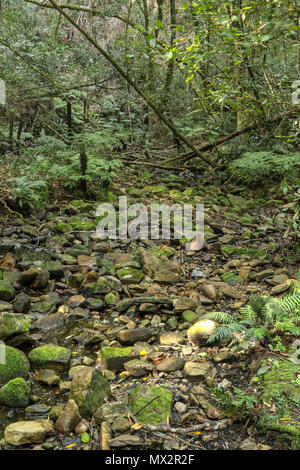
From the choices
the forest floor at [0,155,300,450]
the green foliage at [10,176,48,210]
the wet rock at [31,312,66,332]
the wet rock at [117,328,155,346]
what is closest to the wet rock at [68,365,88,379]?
the forest floor at [0,155,300,450]

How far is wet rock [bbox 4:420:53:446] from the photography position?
1.90 m

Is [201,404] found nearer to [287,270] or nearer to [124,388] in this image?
[124,388]

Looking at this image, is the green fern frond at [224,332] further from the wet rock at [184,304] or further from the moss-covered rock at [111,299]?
the moss-covered rock at [111,299]

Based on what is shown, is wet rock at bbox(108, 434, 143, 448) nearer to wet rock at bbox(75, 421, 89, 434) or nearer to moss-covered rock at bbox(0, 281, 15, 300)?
wet rock at bbox(75, 421, 89, 434)

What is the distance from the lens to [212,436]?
191 centimetres

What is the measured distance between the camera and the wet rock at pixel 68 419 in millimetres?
2007

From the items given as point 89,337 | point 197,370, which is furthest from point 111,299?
point 197,370

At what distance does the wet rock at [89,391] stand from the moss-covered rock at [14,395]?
0.29 meters

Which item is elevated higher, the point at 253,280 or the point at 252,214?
the point at 252,214

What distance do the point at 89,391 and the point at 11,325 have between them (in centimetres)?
Answer: 92

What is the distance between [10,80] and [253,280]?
5.33 m

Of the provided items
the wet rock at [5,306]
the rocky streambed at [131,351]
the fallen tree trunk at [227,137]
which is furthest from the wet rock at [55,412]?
the fallen tree trunk at [227,137]

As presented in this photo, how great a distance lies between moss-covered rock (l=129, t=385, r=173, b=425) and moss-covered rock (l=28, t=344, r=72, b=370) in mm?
655
